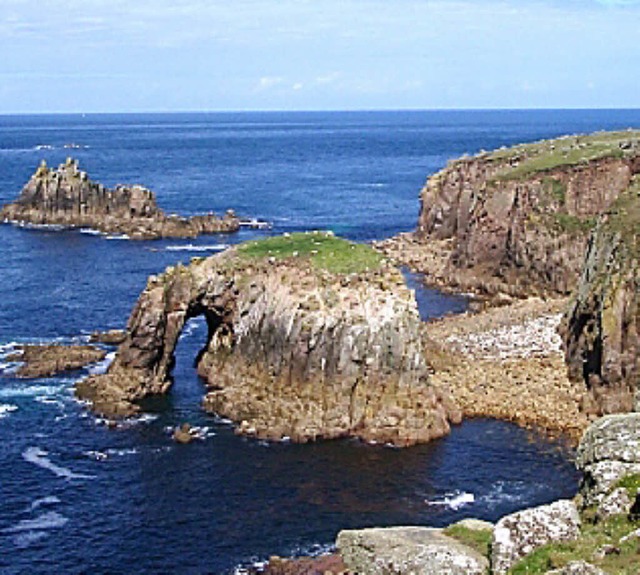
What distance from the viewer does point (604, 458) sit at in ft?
110

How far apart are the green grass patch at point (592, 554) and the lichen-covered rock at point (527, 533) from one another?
34 centimetres

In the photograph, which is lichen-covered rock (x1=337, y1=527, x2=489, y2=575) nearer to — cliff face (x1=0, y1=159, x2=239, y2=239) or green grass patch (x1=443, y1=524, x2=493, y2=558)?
green grass patch (x1=443, y1=524, x2=493, y2=558)

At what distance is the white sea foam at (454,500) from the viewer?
191 ft

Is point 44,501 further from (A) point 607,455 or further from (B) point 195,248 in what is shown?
(B) point 195,248

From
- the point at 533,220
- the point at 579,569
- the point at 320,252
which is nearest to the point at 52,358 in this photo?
the point at 320,252

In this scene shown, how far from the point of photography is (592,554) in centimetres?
2862

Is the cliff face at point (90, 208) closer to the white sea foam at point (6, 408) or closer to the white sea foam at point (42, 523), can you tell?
the white sea foam at point (6, 408)

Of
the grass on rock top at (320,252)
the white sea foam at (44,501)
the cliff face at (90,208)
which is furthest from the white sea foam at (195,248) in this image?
the white sea foam at (44,501)

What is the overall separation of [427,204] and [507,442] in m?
84.9

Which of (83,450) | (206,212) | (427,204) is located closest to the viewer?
(83,450)

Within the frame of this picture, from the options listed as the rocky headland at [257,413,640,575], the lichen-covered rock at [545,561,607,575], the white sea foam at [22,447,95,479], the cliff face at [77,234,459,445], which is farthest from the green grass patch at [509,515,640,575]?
the white sea foam at [22,447,95,479]

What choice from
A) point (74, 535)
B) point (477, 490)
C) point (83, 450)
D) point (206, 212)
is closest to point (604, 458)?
point (477, 490)

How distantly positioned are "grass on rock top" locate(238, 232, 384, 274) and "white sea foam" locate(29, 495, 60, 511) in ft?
87.9

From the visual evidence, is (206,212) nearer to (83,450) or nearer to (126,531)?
(83,450)
